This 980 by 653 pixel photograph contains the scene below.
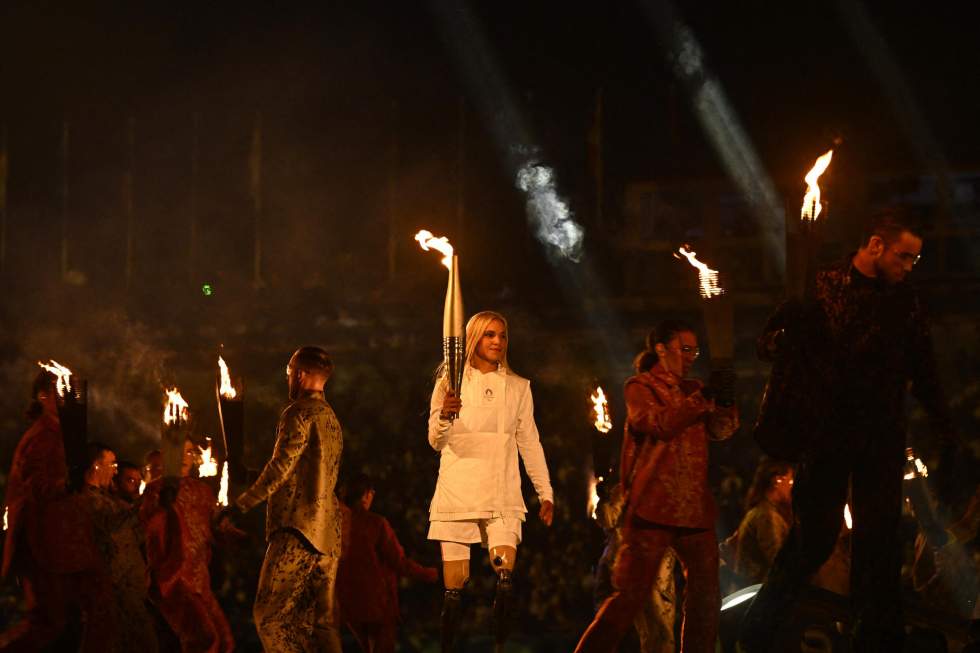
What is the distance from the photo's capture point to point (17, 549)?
882 centimetres

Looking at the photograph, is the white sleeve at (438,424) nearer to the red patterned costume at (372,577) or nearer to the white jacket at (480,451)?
the white jacket at (480,451)

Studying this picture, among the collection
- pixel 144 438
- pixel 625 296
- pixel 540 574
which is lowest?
pixel 540 574

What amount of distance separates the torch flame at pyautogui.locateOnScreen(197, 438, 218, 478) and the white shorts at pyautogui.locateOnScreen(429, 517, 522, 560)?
11.6 feet

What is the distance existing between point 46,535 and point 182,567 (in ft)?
5.45

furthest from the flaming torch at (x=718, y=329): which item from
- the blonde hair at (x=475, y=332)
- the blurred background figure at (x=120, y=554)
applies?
the blurred background figure at (x=120, y=554)

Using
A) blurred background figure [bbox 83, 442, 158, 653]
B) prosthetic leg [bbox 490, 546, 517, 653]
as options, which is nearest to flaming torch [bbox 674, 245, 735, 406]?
prosthetic leg [bbox 490, 546, 517, 653]

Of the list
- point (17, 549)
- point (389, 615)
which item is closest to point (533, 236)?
point (389, 615)

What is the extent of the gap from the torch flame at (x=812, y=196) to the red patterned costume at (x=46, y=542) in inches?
202

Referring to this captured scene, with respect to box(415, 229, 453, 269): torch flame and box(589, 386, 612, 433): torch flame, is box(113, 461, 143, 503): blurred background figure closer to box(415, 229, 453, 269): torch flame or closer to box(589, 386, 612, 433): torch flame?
box(589, 386, 612, 433): torch flame

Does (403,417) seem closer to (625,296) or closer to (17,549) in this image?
(625,296)

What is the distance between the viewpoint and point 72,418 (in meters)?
8.73

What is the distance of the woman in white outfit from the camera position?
7.85m

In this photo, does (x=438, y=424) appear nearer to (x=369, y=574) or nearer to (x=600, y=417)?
(x=600, y=417)

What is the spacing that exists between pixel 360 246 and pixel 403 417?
3.04 meters
